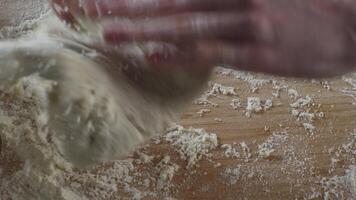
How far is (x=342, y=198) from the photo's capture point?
1.04 metres

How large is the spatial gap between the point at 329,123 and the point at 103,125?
1.53 ft

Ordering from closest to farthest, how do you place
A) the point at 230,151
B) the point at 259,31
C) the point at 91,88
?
the point at 259,31 → the point at 91,88 → the point at 230,151

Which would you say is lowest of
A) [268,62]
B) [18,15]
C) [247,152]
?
[247,152]

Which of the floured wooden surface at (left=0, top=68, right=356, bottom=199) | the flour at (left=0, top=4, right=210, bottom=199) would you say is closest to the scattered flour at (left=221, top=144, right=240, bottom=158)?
the floured wooden surface at (left=0, top=68, right=356, bottom=199)

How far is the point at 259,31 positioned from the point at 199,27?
0.20ft

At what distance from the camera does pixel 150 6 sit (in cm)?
66

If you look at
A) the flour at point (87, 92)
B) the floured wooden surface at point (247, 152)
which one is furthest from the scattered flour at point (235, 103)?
the flour at point (87, 92)

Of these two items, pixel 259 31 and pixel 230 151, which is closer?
pixel 259 31

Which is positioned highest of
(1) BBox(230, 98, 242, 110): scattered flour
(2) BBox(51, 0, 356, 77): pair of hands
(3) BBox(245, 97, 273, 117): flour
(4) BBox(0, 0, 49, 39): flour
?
(2) BBox(51, 0, 356, 77): pair of hands

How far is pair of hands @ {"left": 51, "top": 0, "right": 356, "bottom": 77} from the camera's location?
1.94ft

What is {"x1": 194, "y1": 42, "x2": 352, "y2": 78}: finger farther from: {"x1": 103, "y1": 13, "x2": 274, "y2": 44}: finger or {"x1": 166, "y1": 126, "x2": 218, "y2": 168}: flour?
{"x1": 166, "y1": 126, "x2": 218, "y2": 168}: flour

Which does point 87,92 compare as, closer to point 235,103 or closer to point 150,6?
point 150,6

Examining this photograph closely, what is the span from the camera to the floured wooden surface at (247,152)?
1021mm

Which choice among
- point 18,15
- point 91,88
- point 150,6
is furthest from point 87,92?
point 18,15
